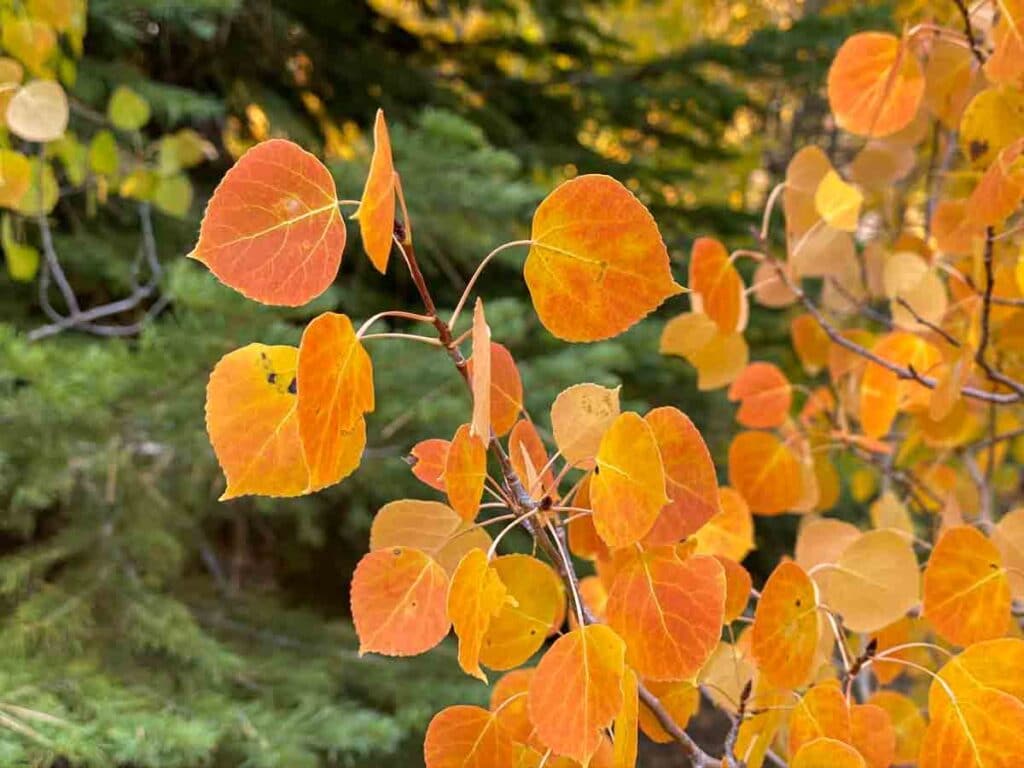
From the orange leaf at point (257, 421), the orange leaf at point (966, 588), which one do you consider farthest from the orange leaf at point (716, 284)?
the orange leaf at point (257, 421)

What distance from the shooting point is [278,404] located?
0.85 feet

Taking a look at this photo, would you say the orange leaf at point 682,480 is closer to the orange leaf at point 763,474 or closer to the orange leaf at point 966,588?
the orange leaf at point 966,588

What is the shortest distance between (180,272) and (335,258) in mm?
488

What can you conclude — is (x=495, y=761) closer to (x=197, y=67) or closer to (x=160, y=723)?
(x=160, y=723)

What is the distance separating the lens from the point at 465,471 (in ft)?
0.86

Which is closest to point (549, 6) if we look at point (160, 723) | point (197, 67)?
point (197, 67)

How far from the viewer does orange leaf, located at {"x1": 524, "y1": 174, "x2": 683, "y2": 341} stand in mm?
255

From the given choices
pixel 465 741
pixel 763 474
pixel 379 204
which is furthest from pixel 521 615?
pixel 763 474

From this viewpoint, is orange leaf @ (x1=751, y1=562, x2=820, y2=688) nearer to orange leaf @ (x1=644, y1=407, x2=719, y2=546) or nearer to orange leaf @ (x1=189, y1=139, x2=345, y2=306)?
orange leaf @ (x1=644, y1=407, x2=719, y2=546)

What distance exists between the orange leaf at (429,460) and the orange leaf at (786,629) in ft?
0.46

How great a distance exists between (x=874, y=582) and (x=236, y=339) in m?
0.56

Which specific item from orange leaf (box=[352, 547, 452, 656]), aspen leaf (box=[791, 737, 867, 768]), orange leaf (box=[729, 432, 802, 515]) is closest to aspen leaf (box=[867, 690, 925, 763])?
orange leaf (box=[729, 432, 802, 515])

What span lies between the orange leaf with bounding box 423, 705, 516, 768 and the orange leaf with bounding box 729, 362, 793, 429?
339mm

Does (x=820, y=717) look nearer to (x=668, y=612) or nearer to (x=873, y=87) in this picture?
(x=668, y=612)
